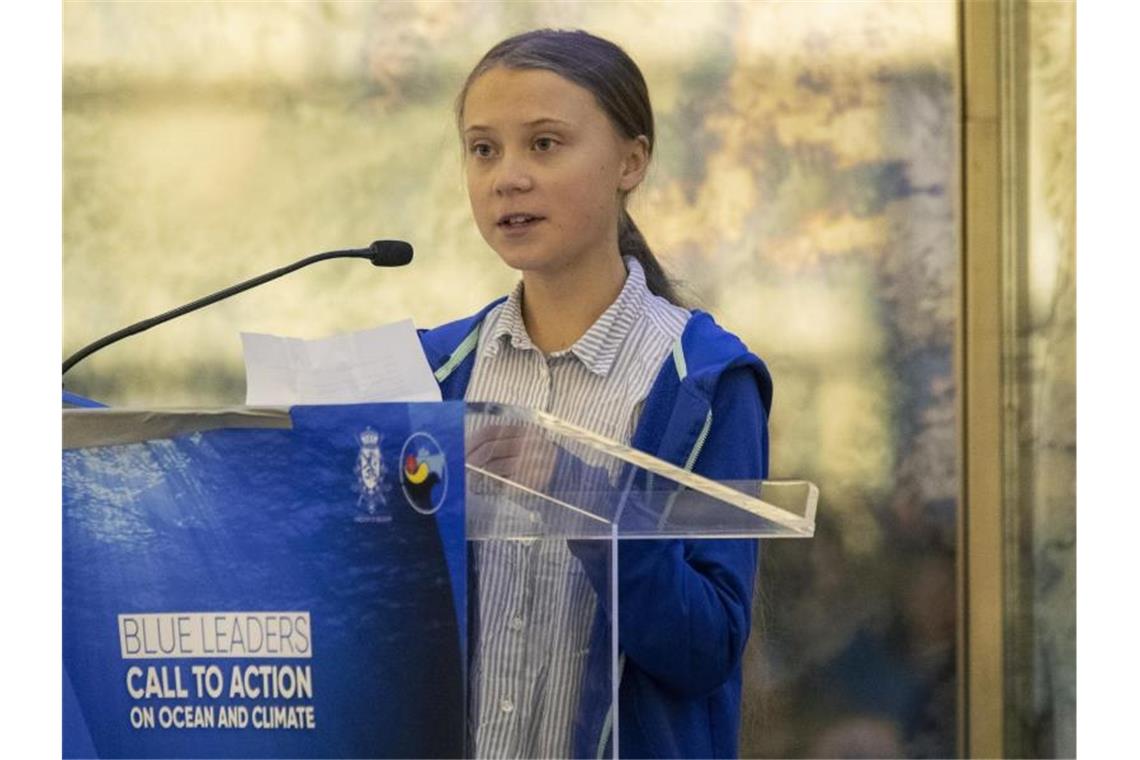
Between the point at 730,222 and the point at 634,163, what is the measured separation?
315 millimetres

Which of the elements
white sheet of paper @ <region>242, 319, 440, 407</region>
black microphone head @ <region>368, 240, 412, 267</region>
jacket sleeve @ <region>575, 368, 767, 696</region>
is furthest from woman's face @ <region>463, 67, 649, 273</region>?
white sheet of paper @ <region>242, 319, 440, 407</region>

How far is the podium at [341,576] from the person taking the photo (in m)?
1.27

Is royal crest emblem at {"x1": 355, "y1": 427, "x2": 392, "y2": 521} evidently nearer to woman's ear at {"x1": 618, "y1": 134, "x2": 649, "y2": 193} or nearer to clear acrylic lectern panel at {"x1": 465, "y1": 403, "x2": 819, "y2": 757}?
clear acrylic lectern panel at {"x1": 465, "y1": 403, "x2": 819, "y2": 757}

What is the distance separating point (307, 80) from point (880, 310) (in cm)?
109

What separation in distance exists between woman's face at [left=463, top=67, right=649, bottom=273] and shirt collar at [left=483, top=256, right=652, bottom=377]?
0.20 ft

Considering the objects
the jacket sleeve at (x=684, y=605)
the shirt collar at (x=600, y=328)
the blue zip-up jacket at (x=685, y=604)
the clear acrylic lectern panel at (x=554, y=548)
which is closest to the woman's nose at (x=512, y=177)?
the shirt collar at (x=600, y=328)

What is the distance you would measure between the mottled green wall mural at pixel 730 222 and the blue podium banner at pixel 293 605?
1445 mm

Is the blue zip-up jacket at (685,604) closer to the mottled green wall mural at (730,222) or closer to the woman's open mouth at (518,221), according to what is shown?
the woman's open mouth at (518,221)

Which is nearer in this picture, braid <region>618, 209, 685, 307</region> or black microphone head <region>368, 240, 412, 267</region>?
braid <region>618, 209, 685, 307</region>

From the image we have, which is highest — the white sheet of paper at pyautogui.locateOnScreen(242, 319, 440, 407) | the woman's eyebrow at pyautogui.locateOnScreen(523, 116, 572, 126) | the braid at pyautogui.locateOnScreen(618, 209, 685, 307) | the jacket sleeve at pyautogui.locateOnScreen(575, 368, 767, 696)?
the woman's eyebrow at pyautogui.locateOnScreen(523, 116, 572, 126)

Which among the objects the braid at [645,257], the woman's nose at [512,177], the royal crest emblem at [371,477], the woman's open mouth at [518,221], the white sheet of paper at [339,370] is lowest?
the royal crest emblem at [371,477]

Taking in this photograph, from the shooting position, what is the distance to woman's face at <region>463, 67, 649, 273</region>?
7.57 ft

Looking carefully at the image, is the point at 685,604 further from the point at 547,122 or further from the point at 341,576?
the point at 547,122

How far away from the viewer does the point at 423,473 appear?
1.27 metres
